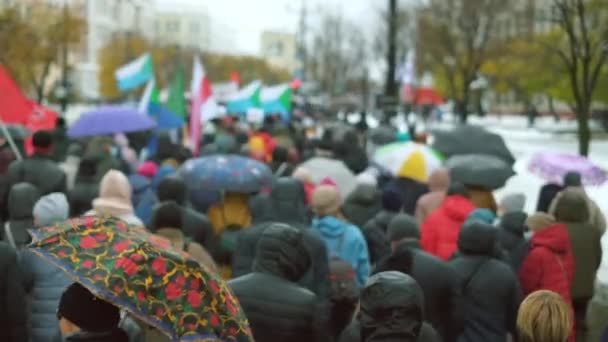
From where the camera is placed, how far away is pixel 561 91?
53.3 m

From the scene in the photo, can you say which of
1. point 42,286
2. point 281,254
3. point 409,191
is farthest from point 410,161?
point 281,254

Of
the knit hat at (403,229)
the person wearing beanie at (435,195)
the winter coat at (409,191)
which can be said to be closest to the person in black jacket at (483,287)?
the knit hat at (403,229)

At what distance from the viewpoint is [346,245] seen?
6.85 m

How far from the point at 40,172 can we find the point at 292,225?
3416mm

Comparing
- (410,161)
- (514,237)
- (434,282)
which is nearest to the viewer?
(434,282)

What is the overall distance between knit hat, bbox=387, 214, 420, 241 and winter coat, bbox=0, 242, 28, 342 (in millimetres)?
2189

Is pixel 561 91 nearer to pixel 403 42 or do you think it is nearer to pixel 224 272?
pixel 403 42

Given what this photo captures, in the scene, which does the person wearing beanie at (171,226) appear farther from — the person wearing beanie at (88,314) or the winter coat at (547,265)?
the person wearing beanie at (88,314)

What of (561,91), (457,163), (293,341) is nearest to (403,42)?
(561,91)

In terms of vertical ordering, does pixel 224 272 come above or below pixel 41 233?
below

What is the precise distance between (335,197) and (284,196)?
1.88 ft

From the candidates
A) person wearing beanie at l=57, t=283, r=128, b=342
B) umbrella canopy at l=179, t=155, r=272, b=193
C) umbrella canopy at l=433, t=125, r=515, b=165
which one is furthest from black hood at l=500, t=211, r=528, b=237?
person wearing beanie at l=57, t=283, r=128, b=342

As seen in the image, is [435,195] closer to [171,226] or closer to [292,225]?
[292,225]

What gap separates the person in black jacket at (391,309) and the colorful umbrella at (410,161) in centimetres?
670
